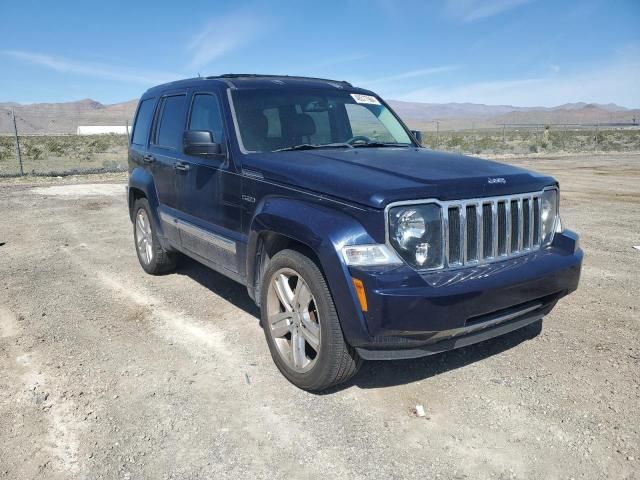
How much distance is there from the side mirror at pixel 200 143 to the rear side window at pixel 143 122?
1.98 meters

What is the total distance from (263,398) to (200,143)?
191cm

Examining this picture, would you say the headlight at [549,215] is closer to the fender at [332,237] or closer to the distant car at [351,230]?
the distant car at [351,230]

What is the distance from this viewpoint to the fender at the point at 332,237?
2.95m

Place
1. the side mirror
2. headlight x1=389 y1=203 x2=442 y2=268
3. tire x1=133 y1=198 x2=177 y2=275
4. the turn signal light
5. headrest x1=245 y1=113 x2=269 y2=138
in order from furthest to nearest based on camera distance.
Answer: tire x1=133 y1=198 x2=177 y2=275 < headrest x1=245 y1=113 x2=269 y2=138 < the side mirror < headlight x1=389 y1=203 x2=442 y2=268 < the turn signal light

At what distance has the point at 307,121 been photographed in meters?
4.48

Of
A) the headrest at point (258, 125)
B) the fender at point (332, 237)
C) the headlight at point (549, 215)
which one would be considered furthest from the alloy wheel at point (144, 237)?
the headlight at point (549, 215)

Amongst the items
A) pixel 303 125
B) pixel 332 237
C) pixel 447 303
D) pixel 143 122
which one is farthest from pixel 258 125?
pixel 143 122

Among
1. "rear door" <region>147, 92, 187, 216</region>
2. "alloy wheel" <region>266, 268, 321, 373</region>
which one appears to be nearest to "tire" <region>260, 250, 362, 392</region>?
"alloy wheel" <region>266, 268, 321, 373</region>

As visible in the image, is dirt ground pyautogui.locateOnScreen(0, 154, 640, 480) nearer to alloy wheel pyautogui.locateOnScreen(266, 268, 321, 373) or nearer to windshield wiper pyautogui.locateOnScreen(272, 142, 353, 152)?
alloy wheel pyautogui.locateOnScreen(266, 268, 321, 373)

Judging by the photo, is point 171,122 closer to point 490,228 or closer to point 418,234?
point 418,234

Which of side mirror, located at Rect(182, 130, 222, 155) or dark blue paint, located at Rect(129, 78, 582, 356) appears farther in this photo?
side mirror, located at Rect(182, 130, 222, 155)

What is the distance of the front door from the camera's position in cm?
416

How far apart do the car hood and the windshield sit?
27 centimetres

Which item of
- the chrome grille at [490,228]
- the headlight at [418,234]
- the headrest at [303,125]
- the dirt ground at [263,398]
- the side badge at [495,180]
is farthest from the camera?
the headrest at [303,125]
